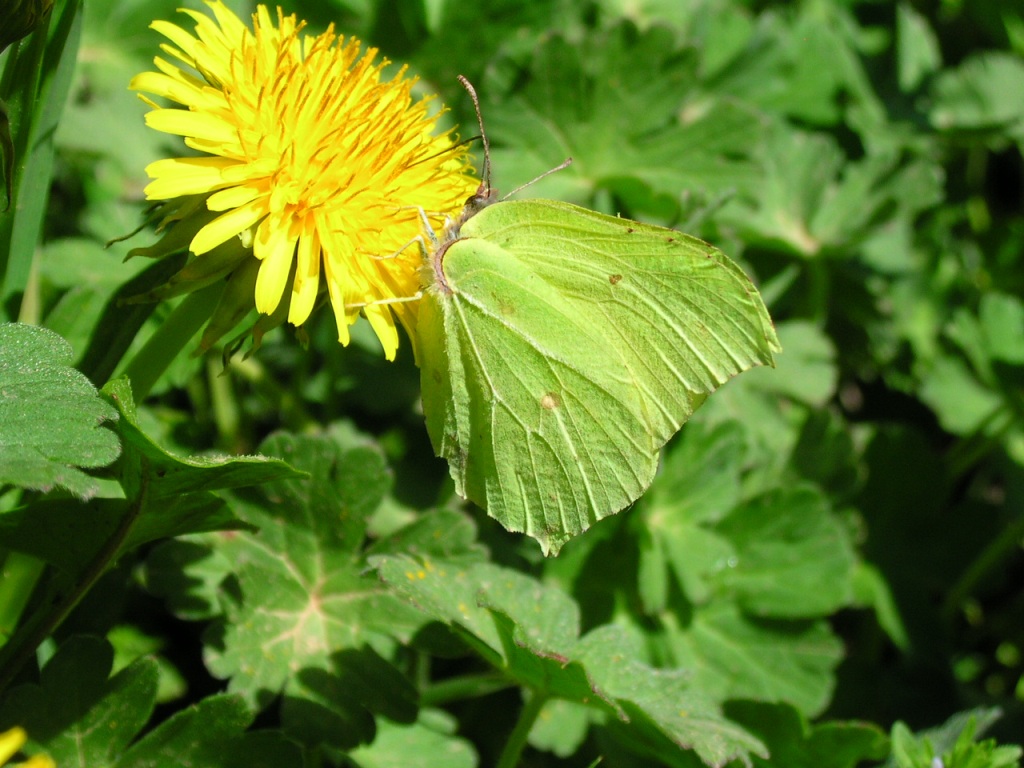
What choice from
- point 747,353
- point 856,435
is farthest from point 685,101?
point 856,435

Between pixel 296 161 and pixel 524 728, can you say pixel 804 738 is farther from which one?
pixel 296 161

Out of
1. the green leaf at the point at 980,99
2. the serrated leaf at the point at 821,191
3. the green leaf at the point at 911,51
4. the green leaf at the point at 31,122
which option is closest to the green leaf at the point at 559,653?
the green leaf at the point at 31,122

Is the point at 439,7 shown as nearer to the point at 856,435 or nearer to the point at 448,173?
the point at 448,173

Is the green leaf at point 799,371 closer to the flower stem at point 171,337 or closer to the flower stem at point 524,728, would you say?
the flower stem at point 524,728

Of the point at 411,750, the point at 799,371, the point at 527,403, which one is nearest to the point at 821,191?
the point at 799,371

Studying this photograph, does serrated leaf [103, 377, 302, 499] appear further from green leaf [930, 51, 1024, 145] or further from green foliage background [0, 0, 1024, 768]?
green leaf [930, 51, 1024, 145]

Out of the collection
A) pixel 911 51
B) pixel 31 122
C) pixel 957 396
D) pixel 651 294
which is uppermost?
pixel 911 51
